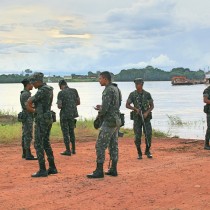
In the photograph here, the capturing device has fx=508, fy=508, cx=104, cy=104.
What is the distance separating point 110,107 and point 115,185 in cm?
139

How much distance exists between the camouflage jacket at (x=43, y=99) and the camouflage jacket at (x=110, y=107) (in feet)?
3.24

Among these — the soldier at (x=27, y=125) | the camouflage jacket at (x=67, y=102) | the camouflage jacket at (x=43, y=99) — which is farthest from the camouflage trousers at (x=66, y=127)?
the camouflage jacket at (x=43, y=99)

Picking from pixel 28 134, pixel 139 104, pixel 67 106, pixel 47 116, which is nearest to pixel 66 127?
pixel 67 106

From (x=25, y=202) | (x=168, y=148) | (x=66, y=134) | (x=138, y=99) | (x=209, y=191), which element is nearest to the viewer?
(x=25, y=202)

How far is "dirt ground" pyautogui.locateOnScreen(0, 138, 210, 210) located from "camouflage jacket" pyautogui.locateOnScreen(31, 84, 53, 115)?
1.25 m

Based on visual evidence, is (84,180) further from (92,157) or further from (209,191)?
(92,157)

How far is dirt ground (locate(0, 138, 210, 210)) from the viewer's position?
23.6 feet

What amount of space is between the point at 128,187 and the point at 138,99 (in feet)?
12.2

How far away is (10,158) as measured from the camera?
1225 cm

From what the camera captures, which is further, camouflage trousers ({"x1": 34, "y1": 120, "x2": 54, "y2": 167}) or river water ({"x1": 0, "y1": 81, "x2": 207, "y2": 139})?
river water ({"x1": 0, "y1": 81, "x2": 207, "y2": 139})

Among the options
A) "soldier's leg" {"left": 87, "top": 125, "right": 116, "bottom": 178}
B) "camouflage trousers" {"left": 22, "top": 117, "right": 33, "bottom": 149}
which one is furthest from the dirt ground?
"camouflage trousers" {"left": 22, "top": 117, "right": 33, "bottom": 149}

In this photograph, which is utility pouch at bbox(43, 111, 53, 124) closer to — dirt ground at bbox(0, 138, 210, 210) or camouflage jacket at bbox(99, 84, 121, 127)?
camouflage jacket at bbox(99, 84, 121, 127)

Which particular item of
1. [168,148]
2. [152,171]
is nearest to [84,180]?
[152,171]

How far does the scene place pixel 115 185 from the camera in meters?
8.41
